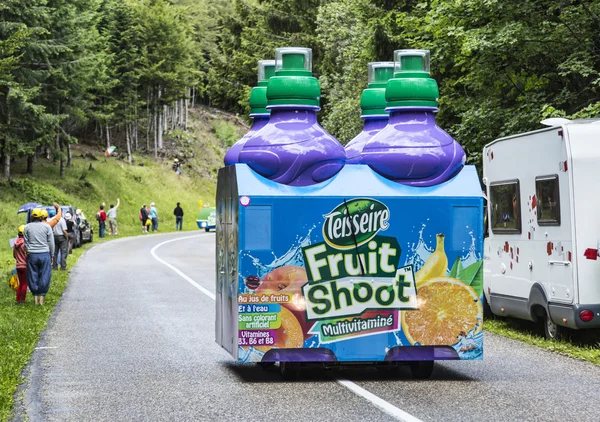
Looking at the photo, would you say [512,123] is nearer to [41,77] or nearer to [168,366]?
[168,366]

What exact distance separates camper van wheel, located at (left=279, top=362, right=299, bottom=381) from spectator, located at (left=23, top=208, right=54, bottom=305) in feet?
26.8

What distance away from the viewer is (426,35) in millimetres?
24484

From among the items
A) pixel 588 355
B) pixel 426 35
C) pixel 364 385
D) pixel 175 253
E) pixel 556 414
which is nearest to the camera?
pixel 556 414

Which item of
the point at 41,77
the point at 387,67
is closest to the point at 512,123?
the point at 387,67

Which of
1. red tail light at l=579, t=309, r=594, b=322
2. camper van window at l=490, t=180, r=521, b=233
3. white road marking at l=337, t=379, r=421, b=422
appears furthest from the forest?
white road marking at l=337, t=379, r=421, b=422

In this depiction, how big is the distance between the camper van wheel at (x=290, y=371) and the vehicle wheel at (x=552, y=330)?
450 cm

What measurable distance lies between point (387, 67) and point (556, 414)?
5491 millimetres

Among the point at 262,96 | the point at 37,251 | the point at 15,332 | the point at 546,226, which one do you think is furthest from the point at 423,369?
the point at 37,251

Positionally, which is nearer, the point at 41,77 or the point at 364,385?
the point at 364,385

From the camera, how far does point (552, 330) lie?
13.6 m

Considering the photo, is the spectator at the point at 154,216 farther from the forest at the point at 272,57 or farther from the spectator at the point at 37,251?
the spectator at the point at 37,251

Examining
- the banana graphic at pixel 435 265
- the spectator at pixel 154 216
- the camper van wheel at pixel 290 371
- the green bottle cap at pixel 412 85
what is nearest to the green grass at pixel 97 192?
the spectator at pixel 154 216

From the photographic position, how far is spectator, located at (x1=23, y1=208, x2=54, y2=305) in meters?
17.2

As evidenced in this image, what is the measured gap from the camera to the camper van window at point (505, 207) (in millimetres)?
14453
